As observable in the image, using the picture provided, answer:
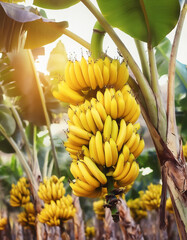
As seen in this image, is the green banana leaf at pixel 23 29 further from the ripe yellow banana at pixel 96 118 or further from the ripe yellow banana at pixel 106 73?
the ripe yellow banana at pixel 96 118

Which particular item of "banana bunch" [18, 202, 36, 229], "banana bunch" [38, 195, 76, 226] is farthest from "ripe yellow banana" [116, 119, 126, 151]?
"banana bunch" [18, 202, 36, 229]

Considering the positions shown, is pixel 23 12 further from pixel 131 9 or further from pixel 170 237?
pixel 170 237

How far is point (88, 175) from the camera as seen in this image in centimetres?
116

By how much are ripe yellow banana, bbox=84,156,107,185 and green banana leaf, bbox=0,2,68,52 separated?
3.18ft

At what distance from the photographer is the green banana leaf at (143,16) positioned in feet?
4.84

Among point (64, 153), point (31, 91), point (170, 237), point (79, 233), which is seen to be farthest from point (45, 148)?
point (170, 237)

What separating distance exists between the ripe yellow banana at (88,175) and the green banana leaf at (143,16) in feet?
2.86

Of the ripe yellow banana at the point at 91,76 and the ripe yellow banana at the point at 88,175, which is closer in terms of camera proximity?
the ripe yellow banana at the point at 88,175

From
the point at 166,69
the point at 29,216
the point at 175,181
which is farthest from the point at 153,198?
the point at 175,181

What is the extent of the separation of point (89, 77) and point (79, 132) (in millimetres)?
302

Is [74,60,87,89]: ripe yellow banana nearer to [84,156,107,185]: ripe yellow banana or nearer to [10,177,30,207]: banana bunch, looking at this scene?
[84,156,107,185]: ripe yellow banana

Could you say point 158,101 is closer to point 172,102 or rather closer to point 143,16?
point 172,102

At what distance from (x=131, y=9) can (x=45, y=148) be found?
14.5 ft

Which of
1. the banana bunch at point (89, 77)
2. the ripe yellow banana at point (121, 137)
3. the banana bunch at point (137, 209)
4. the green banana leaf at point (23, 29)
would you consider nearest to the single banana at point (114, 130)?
the ripe yellow banana at point (121, 137)
